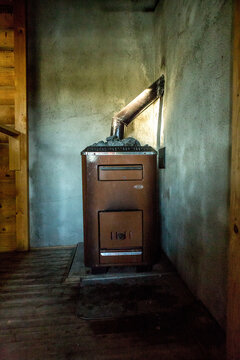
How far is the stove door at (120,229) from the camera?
63.9 inches

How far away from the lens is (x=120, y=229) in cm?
163

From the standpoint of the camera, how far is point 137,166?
1631 millimetres

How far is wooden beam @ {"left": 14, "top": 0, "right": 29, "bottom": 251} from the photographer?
7.07 feet

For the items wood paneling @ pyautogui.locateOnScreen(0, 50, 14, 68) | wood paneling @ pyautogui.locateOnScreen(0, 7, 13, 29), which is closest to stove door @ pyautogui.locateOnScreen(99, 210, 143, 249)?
wood paneling @ pyautogui.locateOnScreen(0, 50, 14, 68)

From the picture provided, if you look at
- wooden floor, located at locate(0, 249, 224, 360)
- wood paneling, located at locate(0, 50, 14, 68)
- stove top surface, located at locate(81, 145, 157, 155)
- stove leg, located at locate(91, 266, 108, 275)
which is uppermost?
wood paneling, located at locate(0, 50, 14, 68)

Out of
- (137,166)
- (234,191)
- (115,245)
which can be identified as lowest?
(115,245)

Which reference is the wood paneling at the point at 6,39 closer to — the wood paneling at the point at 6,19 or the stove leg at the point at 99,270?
the wood paneling at the point at 6,19

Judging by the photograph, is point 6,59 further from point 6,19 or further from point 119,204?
point 119,204

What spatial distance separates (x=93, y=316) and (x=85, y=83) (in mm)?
2323

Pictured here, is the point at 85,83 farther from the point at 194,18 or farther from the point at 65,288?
the point at 65,288

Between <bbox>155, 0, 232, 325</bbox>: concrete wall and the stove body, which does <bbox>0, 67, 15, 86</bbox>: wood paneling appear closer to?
the stove body

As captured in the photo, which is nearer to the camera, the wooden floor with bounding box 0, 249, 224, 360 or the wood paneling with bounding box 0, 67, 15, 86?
the wooden floor with bounding box 0, 249, 224, 360

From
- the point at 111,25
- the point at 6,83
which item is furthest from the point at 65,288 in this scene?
the point at 111,25

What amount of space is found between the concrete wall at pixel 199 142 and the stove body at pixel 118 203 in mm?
270
